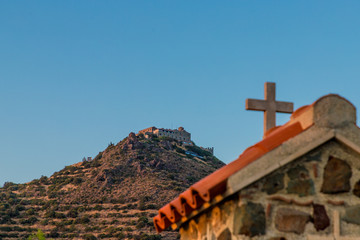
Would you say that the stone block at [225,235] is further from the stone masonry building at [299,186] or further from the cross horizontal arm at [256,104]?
the cross horizontal arm at [256,104]

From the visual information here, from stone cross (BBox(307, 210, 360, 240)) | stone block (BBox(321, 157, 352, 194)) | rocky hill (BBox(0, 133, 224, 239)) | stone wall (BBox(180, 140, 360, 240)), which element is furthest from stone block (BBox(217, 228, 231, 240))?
rocky hill (BBox(0, 133, 224, 239))

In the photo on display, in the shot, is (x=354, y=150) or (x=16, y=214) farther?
(x=16, y=214)

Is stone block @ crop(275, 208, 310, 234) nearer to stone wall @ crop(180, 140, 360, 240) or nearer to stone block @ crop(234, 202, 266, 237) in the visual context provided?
stone wall @ crop(180, 140, 360, 240)

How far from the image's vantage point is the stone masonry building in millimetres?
3727

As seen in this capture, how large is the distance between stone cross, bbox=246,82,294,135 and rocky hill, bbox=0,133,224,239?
1661 inches

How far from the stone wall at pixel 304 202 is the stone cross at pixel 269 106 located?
1.99 metres

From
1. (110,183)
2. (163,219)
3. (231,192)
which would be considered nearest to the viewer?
(231,192)

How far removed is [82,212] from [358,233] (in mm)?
57702

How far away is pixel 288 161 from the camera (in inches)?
149

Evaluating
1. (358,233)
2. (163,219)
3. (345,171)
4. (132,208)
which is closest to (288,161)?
(345,171)

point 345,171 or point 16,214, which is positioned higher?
point 16,214

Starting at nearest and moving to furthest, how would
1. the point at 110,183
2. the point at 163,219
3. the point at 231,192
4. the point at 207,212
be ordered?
the point at 231,192
the point at 207,212
the point at 163,219
the point at 110,183

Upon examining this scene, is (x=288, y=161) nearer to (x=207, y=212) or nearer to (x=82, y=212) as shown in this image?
(x=207, y=212)

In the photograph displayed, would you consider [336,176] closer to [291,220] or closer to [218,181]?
[291,220]
